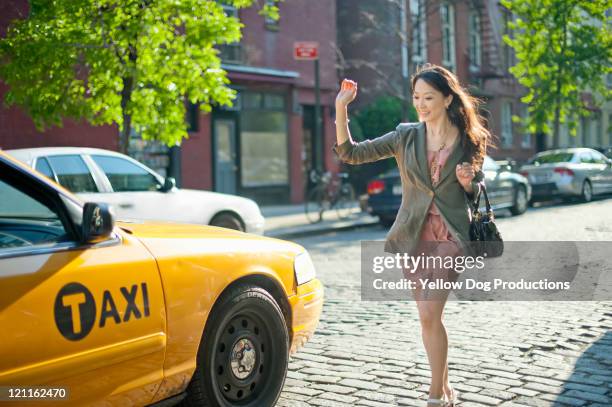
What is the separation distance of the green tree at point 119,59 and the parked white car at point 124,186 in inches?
92.7

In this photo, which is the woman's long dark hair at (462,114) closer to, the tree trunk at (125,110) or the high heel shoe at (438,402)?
the high heel shoe at (438,402)

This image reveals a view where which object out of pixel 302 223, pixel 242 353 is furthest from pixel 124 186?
pixel 302 223

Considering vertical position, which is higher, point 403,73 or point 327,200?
point 403,73

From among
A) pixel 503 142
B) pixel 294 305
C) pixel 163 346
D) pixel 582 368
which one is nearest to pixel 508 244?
pixel 582 368

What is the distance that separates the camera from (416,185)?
13.2 ft

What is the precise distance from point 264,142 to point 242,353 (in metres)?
18.3

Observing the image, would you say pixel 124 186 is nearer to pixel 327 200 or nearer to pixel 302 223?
pixel 302 223

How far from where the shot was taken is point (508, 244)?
11.9 m

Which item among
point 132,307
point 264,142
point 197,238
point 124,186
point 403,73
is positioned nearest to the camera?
point 132,307

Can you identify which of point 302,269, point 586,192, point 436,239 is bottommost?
point 586,192

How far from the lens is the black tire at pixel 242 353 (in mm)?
3889

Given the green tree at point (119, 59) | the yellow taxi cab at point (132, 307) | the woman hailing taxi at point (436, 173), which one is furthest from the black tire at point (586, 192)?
the woman hailing taxi at point (436, 173)

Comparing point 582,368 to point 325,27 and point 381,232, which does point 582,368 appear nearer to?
point 381,232

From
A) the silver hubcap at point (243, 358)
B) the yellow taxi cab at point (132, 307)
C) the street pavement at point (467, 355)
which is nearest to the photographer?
the yellow taxi cab at point (132, 307)
